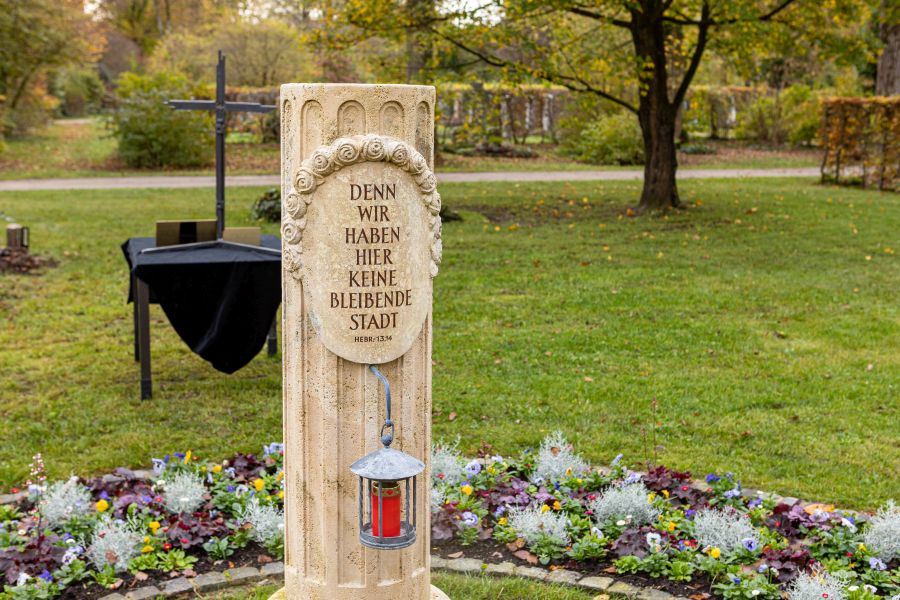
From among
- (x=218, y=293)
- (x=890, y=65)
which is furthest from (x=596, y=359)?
(x=890, y=65)

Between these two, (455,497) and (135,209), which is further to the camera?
(135,209)

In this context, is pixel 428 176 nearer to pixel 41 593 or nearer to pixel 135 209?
pixel 41 593

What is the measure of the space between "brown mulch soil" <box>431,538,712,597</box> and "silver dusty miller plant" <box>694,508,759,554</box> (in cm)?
21

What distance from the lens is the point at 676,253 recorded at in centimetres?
1214

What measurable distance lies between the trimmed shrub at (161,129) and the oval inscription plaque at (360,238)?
681 inches

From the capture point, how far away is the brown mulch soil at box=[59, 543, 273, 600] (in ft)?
14.4

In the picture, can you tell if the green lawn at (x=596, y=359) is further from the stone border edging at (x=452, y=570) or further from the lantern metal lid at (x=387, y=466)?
the lantern metal lid at (x=387, y=466)

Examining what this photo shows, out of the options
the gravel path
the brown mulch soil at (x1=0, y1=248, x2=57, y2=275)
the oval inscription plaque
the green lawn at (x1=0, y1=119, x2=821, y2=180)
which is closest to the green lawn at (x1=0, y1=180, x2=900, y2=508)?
the brown mulch soil at (x1=0, y1=248, x2=57, y2=275)

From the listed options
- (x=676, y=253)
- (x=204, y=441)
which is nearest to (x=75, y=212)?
(x=676, y=253)

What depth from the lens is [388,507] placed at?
3.52 m

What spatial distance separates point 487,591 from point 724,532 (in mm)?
1192

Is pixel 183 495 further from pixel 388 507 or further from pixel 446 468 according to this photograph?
Answer: pixel 388 507

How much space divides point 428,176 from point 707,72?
3083 cm

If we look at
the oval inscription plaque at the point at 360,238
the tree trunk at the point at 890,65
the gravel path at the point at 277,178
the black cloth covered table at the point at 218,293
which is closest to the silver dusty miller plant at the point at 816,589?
the oval inscription plaque at the point at 360,238
